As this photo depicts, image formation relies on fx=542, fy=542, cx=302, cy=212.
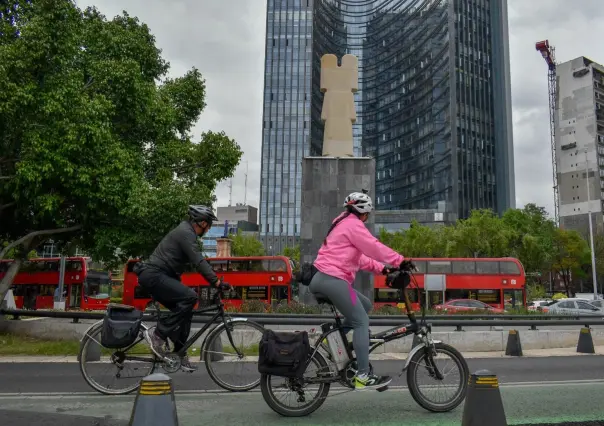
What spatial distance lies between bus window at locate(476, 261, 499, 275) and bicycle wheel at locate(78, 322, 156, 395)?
2613 centimetres

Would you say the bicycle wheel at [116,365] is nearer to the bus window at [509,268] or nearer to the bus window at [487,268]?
the bus window at [487,268]

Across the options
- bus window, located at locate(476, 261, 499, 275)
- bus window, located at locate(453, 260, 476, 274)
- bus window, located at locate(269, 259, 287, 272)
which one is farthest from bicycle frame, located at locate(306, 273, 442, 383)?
bus window, located at locate(476, 261, 499, 275)

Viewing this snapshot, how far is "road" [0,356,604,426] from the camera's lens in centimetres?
477

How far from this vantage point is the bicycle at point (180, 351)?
223 inches

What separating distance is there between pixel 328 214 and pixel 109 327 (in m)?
14.5

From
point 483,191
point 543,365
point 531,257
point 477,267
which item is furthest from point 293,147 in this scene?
point 543,365

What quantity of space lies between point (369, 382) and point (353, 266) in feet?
3.42

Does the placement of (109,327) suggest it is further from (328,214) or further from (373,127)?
(373,127)

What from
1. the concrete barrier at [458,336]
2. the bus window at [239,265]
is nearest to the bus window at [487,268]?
the bus window at [239,265]

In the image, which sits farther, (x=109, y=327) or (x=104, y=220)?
(x=104, y=220)

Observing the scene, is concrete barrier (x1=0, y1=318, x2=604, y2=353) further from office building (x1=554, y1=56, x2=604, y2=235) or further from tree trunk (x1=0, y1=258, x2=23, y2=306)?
office building (x1=554, y1=56, x2=604, y2=235)

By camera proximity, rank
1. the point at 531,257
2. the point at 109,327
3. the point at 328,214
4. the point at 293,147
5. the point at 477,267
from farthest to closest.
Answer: the point at 293,147
the point at 531,257
the point at 477,267
the point at 328,214
the point at 109,327

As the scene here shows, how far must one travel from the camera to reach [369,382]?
479cm

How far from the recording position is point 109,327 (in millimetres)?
5598
